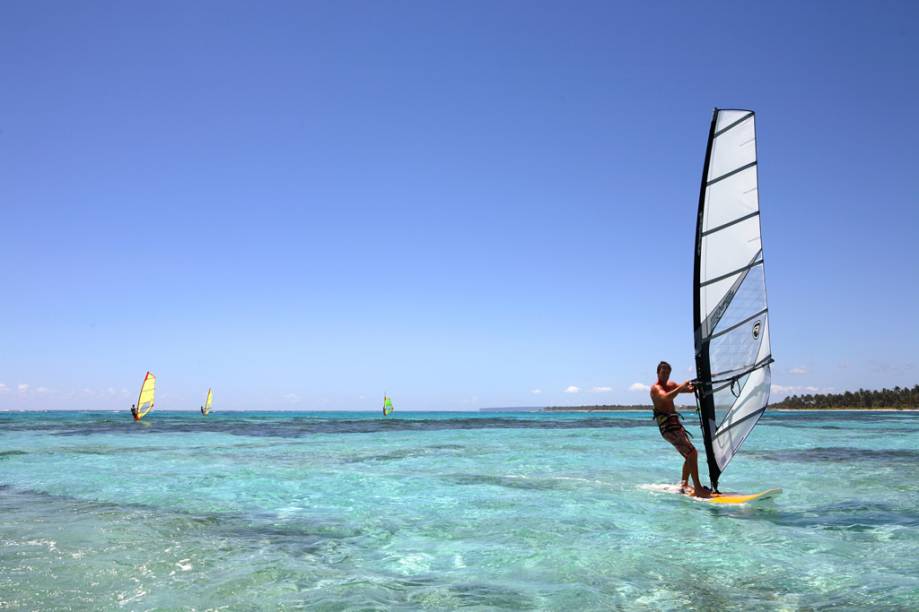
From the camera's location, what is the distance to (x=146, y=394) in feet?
160

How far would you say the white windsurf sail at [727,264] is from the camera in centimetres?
891

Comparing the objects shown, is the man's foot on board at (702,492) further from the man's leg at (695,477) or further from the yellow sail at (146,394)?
the yellow sail at (146,394)

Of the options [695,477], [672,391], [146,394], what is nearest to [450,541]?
[672,391]

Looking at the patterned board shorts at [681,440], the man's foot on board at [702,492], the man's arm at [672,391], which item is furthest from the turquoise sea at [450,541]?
the man's arm at [672,391]

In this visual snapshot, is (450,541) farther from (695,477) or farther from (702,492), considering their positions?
(702,492)

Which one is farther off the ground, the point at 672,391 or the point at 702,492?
the point at 672,391

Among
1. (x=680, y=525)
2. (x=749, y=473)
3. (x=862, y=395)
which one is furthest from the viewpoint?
(x=862, y=395)

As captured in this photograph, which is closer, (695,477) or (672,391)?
(672,391)

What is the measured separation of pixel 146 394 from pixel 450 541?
4831cm

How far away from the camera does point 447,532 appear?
298 inches

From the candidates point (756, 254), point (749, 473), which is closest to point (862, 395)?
point (749, 473)

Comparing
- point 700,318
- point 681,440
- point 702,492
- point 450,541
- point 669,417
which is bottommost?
point 450,541

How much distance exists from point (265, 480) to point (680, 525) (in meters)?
8.29

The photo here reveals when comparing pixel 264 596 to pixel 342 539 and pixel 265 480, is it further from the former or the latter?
pixel 265 480
